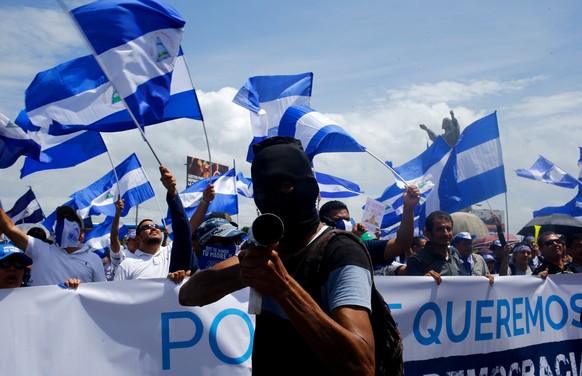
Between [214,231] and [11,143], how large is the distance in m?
2.56

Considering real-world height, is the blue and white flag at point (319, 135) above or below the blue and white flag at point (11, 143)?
above

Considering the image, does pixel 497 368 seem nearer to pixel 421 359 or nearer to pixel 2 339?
pixel 421 359

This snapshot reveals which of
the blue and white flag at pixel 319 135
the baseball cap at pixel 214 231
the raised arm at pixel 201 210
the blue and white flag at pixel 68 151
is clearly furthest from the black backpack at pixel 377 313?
the blue and white flag at pixel 68 151

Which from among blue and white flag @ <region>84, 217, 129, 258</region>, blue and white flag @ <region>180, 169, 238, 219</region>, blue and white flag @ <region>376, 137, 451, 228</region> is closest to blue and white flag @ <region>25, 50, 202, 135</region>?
blue and white flag @ <region>376, 137, 451, 228</region>

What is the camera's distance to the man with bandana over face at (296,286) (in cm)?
177

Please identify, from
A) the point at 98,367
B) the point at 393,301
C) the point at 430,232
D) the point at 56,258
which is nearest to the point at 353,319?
the point at 98,367

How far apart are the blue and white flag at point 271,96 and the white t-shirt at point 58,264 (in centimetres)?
452

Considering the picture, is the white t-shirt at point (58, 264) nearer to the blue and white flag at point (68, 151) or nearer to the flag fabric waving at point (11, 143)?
the flag fabric waving at point (11, 143)

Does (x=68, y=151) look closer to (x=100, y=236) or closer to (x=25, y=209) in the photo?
(x=25, y=209)

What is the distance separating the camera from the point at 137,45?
5887 mm

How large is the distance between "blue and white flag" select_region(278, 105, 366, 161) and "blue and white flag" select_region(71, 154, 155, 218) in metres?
5.42

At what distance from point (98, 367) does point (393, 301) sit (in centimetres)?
224

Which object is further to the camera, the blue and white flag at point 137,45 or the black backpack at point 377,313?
the blue and white flag at point 137,45

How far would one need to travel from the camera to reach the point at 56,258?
545 cm
